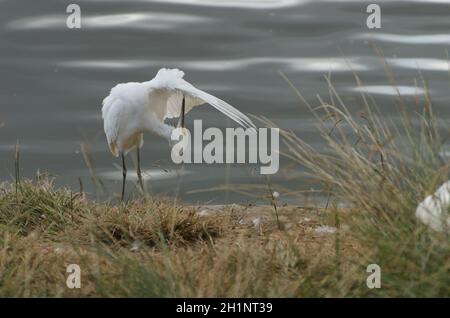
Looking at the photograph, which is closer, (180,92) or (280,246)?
(280,246)

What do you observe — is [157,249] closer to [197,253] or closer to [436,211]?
[197,253]

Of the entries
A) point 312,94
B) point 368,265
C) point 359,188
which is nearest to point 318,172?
point 359,188

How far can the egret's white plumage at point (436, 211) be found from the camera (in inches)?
172

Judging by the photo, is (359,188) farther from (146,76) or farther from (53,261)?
(146,76)

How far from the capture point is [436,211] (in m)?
4.41

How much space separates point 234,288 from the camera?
14.2 feet

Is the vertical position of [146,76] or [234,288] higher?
[146,76]

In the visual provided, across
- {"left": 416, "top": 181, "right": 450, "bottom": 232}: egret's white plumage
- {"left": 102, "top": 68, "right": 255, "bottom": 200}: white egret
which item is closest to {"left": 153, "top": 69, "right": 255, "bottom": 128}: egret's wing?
{"left": 102, "top": 68, "right": 255, "bottom": 200}: white egret

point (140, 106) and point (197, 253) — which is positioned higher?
point (140, 106)

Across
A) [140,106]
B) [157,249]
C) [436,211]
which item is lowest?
[157,249]

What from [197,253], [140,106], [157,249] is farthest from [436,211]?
[140,106]

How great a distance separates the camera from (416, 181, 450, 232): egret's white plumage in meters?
4.38

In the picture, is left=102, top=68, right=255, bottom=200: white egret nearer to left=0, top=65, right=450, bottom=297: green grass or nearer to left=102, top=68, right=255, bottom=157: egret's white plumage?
left=102, top=68, right=255, bottom=157: egret's white plumage
